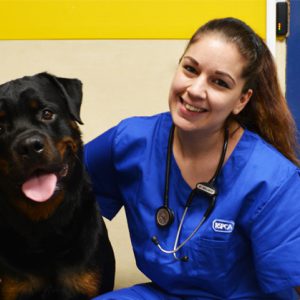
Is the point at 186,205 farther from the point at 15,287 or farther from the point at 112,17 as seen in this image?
the point at 112,17

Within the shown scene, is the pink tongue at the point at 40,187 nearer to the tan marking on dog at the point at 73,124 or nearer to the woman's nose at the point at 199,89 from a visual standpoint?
the tan marking on dog at the point at 73,124

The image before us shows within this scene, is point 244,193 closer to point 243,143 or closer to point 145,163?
point 243,143

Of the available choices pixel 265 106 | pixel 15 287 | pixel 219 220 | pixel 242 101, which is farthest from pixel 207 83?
pixel 15 287

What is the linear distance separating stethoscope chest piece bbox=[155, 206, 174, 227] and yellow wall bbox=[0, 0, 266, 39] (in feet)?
3.03

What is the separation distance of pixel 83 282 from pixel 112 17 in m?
1.21

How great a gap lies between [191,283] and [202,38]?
766mm

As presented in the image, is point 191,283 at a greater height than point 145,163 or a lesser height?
lesser

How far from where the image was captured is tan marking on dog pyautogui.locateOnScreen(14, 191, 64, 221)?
1323 mm

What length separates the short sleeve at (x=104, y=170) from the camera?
1.63 meters

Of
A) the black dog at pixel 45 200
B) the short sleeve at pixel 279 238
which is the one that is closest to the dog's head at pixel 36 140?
the black dog at pixel 45 200

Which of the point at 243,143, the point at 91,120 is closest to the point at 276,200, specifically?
the point at 243,143

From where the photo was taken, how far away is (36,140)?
1214mm

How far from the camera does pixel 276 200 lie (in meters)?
1.35

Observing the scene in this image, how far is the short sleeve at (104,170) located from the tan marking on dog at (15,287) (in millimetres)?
482
